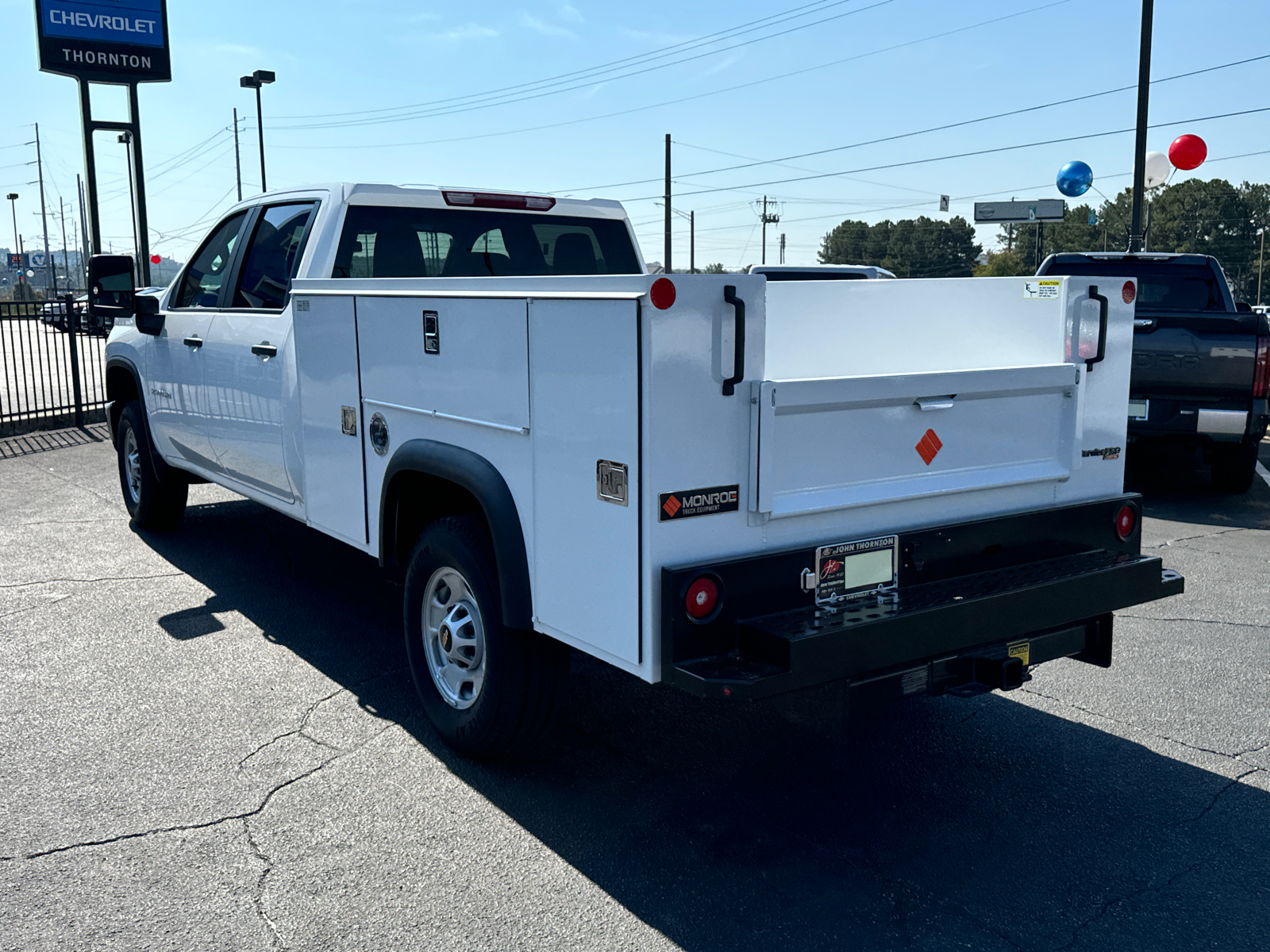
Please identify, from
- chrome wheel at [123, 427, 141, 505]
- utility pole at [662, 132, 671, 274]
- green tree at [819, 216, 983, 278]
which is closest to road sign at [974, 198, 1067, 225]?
Answer: utility pole at [662, 132, 671, 274]

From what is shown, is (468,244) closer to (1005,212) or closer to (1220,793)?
(1220,793)

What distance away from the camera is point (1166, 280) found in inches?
428

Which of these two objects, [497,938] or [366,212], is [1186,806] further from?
[366,212]

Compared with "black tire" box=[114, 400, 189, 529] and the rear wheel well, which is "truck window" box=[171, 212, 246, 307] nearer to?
"black tire" box=[114, 400, 189, 529]

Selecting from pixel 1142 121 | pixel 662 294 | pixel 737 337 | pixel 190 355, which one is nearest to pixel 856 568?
pixel 737 337

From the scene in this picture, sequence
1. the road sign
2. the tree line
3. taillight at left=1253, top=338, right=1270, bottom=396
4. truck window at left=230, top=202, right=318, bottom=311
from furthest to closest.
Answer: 1. the tree line
2. the road sign
3. taillight at left=1253, top=338, right=1270, bottom=396
4. truck window at left=230, top=202, right=318, bottom=311

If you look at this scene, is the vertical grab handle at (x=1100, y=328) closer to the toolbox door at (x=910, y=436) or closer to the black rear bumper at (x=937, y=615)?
the toolbox door at (x=910, y=436)

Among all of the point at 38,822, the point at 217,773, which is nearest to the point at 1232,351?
the point at 217,773

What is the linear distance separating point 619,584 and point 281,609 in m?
3.57

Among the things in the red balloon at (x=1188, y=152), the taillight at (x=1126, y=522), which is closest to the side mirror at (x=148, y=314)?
the taillight at (x=1126, y=522)

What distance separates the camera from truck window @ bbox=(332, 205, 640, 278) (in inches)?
215

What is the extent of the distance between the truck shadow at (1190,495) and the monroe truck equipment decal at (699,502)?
22.5 feet

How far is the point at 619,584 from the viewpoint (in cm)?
320

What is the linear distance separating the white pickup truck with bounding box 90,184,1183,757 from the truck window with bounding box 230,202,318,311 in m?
0.33
